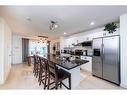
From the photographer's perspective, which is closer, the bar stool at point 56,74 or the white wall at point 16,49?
the bar stool at point 56,74

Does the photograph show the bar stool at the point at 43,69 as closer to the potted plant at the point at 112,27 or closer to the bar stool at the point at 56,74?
the bar stool at the point at 56,74

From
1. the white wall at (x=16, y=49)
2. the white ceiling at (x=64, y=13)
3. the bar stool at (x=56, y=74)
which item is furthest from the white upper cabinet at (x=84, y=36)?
the white wall at (x=16, y=49)

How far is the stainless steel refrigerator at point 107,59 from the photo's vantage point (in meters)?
3.40

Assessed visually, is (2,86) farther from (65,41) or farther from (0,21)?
(65,41)

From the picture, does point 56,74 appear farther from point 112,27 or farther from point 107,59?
point 112,27

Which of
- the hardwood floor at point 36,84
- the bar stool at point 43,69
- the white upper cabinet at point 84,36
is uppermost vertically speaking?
the white upper cabinet at point 84,36

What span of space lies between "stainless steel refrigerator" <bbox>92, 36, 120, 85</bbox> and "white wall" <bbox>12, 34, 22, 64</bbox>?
670 cm

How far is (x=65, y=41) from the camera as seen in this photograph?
805 centimetres

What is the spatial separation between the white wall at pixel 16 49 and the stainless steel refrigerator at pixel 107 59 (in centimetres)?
670

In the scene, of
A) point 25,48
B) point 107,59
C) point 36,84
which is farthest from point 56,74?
point 25,48

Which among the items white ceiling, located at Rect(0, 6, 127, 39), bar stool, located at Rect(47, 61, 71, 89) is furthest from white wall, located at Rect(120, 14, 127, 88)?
bar stool, located at Rect(47, 61, 71, 89)

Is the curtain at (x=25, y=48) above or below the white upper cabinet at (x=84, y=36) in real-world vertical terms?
below
